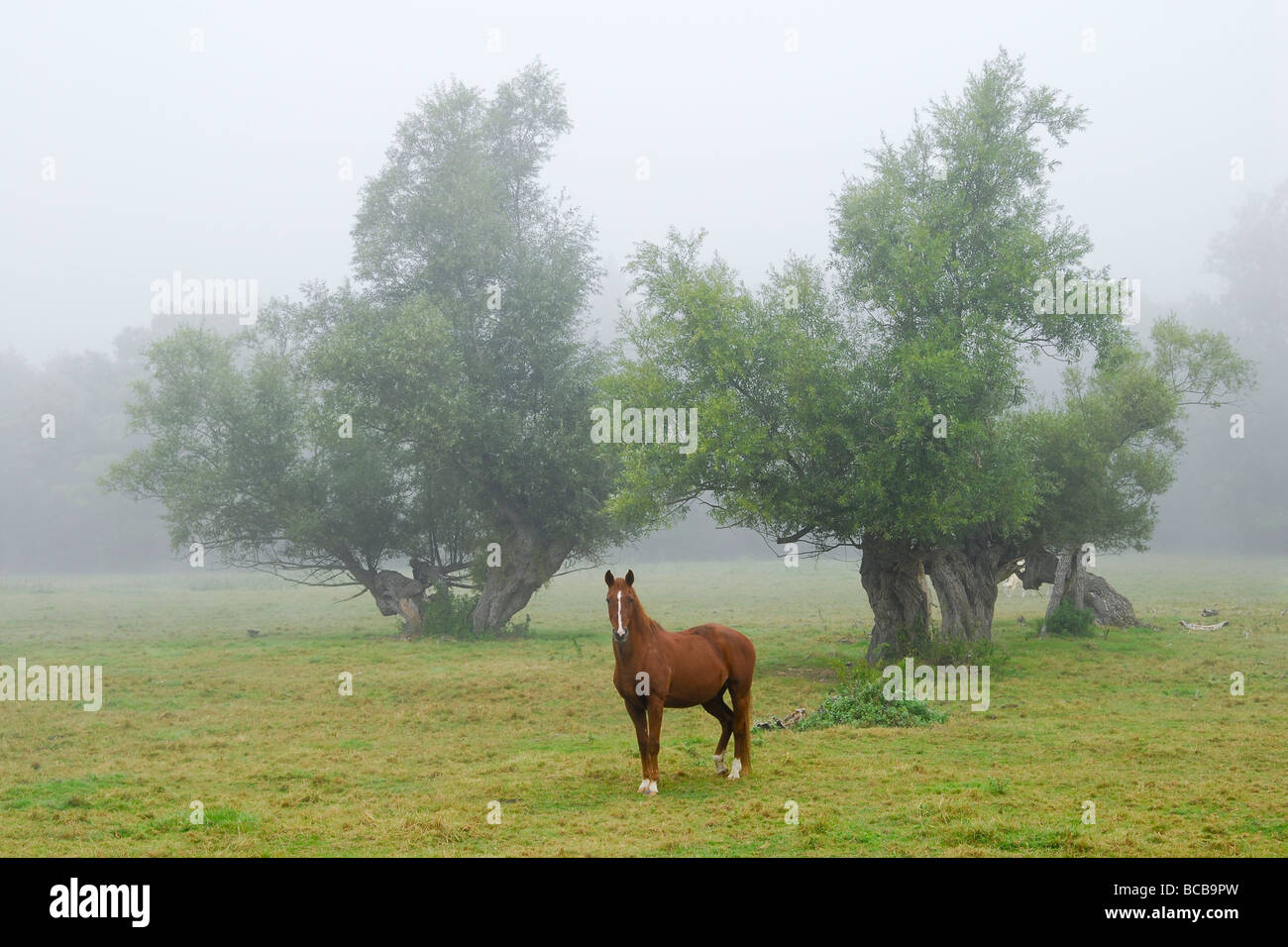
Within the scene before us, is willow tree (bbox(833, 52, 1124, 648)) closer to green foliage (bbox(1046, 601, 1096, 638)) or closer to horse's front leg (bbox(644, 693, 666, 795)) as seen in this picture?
green foliage (bbox(1046, 601, 1096, 638))

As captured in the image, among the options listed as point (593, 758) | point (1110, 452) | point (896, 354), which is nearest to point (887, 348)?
point (896, 354)

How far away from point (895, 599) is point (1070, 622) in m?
8.97

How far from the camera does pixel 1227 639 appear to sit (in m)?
29.1

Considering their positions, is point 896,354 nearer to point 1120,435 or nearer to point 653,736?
point 1120,435

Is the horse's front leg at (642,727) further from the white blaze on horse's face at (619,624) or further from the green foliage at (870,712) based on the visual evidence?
the green foliage at (870,712)

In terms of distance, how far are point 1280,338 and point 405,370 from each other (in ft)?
322

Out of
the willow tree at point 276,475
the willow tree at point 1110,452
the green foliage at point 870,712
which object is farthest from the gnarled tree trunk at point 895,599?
the willow tree at point 276,475

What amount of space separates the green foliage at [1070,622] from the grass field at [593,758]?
1197 millimetres

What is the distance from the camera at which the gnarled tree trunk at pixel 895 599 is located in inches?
1001

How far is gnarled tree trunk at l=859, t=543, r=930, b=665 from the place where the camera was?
83.4 ft

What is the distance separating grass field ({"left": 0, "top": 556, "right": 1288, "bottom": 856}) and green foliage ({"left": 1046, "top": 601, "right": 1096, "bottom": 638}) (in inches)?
47.1

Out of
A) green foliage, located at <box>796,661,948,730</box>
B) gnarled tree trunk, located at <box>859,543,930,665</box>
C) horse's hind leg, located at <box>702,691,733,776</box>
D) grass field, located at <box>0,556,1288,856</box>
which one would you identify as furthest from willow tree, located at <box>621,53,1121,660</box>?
horse's hind leg, located at <box>702,691,733,776</box>

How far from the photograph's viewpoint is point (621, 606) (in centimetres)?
1214
